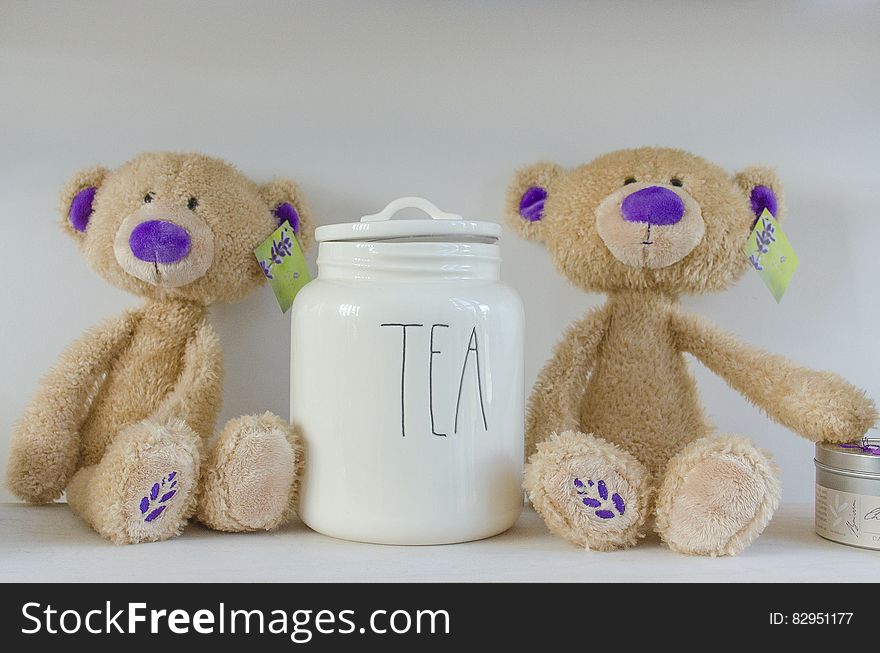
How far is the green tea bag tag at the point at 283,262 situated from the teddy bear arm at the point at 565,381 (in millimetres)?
250

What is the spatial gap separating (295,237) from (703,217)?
0.38 meters

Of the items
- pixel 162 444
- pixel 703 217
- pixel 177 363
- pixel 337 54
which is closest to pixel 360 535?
pixel 162 444

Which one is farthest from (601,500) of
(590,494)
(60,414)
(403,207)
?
(60,414)

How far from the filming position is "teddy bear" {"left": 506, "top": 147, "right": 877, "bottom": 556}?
2.23 ft

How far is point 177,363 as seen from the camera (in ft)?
2.54

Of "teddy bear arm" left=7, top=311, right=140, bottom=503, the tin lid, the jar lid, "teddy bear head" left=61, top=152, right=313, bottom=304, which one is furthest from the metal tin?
"teddy bear arm" left=7, top=311, right=140, bottom=503

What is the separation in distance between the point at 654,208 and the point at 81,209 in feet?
1.73

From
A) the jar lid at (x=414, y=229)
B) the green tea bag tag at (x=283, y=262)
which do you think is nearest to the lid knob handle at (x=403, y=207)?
the jar lid at (x=414, y=229)

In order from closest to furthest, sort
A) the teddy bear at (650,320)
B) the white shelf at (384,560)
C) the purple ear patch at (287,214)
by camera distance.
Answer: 1. the white shelf at (384,560)
2. the teddy bear at (650,320)
3. the purple ear patch at (287,214)

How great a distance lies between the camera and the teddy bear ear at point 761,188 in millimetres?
765

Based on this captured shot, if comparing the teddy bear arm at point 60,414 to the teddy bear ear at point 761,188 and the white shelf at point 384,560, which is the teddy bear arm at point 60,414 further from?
the teddy bear ear at point 761,188

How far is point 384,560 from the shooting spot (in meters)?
0.58

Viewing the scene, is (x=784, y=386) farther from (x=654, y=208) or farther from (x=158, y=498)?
(x=158, y=498)
